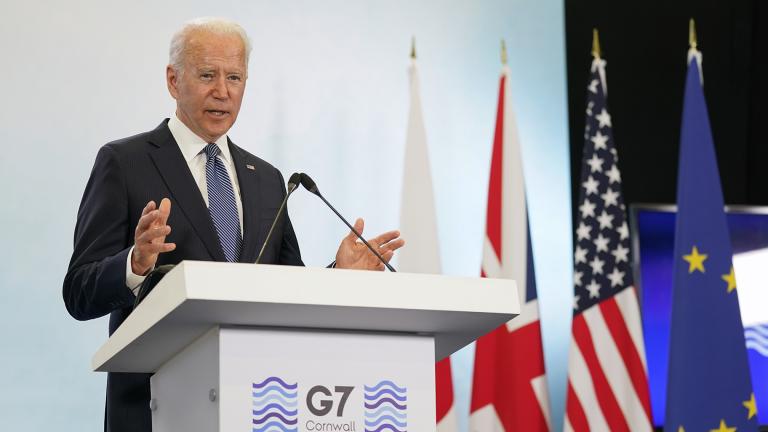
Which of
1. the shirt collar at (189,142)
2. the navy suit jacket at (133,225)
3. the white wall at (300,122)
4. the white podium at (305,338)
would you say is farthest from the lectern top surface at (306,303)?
the white wall at (300,122)

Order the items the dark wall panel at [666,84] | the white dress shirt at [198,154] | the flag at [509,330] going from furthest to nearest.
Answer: the dark wall panel at [666,84] → the flag at [509,330] → the white dress shirt at [198,154]

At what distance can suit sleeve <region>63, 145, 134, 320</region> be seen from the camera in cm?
195

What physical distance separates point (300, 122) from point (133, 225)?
2.42 meters

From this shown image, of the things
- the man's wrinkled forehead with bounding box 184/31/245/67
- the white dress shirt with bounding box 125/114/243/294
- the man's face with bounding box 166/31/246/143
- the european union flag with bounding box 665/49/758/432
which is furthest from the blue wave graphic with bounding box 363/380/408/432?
the european union flag with bounding box 665/49/758/432

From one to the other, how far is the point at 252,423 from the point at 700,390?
10.4 feet

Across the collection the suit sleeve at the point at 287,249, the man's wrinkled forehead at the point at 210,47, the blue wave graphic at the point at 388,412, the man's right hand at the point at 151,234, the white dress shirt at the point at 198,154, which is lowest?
the blue wave graphic at the point at 388,412

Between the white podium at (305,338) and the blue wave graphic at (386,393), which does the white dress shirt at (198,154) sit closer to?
the white podium at (305,338)

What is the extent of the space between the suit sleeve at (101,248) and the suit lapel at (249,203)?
0.26m

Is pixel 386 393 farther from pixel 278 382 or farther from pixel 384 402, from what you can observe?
pixel 278 382

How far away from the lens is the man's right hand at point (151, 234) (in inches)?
67.6

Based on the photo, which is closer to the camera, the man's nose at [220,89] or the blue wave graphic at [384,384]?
the blue wave graphic at [384,384]

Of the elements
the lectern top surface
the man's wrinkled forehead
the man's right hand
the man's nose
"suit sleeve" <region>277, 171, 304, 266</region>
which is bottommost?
the lectern top surface

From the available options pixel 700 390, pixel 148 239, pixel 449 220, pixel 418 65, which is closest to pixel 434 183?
pixel 449 220

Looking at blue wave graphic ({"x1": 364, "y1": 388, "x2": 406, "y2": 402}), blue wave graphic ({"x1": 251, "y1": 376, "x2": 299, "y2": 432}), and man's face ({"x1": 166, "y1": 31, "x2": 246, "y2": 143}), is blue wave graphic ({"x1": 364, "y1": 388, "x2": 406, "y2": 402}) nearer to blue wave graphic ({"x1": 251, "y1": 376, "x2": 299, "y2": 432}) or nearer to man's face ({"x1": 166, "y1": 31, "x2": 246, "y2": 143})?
blue wave graphic ({"x1": 251, "y1": 376, "x2": 299, "y2": 432})
